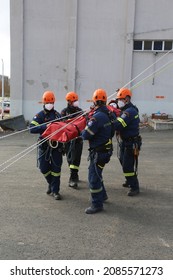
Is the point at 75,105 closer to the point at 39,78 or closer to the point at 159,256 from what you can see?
the point at 159,256

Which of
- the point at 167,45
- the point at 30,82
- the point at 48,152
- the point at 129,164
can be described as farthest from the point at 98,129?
the point at 167,45

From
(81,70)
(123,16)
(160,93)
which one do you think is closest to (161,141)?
(160,93)

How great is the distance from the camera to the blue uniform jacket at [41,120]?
18.0 ft

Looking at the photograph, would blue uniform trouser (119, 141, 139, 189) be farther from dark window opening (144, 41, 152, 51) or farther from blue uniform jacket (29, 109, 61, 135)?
dark window opening (144, 41, 152, 51)

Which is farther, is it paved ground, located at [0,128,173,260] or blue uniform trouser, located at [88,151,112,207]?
blue uniform trouser, located at [88,151,112,207]

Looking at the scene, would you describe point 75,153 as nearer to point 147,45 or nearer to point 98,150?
point 98,150

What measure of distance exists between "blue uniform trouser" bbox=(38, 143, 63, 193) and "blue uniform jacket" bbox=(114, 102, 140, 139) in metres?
1.20

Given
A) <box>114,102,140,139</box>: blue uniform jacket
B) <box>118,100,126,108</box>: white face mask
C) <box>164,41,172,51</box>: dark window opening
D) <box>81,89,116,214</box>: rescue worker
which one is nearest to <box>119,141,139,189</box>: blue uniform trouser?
<box>114,102,140,139</box>: blue uniform jacket

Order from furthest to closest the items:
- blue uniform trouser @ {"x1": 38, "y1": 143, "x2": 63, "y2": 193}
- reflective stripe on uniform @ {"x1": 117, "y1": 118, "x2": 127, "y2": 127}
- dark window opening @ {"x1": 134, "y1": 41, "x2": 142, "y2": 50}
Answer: dark window opening @ {"x1": 134, "y1": 41, "x2": 142, "y2": 50} → blue uniform trouser @ {"x1": 38, "y1": 143, "x2": 63, "y2": 193} → reflective stripe on uniform @ {"x1": 117, "y1": 118, "x2": 127, "y2": 127}

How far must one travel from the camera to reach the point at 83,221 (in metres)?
4.61

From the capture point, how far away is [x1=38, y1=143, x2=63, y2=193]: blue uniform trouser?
5520 millimetres

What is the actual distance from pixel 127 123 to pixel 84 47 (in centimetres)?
1235

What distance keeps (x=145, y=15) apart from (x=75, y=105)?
40.1 ft

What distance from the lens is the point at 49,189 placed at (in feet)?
19.1
